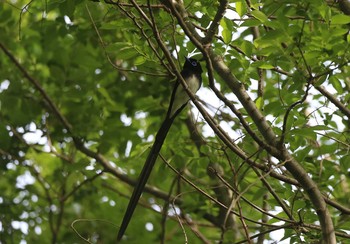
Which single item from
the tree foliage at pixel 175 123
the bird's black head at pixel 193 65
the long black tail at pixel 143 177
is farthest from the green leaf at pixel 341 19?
the long black tail at pixel 143 177

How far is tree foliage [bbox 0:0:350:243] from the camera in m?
3.40

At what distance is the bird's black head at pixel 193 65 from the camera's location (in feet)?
13.8

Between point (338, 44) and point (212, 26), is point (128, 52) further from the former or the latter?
point (338, 44)

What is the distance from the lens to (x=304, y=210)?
3.66 m

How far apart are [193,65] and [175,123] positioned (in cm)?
116

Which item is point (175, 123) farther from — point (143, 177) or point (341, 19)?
point (341, 19)

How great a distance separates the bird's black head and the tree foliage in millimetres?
77

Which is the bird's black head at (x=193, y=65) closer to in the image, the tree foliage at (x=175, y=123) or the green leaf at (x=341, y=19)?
the tree foliage at (x=175, y=123)

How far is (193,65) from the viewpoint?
4309 millimetres

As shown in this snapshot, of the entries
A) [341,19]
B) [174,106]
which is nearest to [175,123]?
[174,106]

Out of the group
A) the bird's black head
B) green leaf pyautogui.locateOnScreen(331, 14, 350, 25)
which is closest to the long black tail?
the bird's black head

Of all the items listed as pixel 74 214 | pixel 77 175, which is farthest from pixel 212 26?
pixel 74 214

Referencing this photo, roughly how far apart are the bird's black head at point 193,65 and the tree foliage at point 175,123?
0.08 m

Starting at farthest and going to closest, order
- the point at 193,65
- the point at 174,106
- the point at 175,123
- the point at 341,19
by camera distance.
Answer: the point at 175,123 → the point at 174,106 → the point at 193,65 → the point at 341,19
